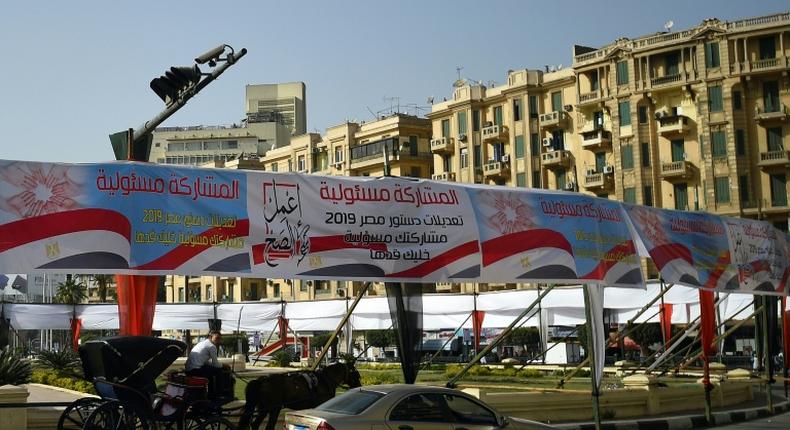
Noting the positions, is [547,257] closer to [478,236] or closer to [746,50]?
[478,236]

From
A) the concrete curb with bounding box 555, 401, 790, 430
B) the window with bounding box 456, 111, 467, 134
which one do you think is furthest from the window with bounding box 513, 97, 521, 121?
the concrete curb with bounding box 555, 401, 790, 430

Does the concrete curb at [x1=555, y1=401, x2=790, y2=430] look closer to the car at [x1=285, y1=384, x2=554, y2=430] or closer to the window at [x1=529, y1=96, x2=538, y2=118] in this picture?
the car at [x1=285, y1=384, x2=554, y2=430]

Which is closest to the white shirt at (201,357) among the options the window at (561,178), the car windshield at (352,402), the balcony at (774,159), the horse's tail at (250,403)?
the horse's tail at (250,403)

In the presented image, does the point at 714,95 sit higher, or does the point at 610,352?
the point at 714,95

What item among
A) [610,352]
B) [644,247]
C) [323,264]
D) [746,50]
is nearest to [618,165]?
[746,50]

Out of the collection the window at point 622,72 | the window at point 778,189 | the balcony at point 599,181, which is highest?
the window at point 622,72

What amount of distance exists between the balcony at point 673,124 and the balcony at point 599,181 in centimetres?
509

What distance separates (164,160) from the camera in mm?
144125

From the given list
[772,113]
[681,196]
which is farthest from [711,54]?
[681,196]

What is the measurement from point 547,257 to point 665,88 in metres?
56.2

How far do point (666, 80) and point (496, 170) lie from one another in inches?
635

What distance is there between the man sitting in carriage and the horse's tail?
29 centimetres

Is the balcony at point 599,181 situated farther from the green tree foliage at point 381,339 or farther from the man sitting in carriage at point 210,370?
the man sitting in carriage at point 210,370

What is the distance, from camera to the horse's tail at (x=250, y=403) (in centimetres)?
1329
